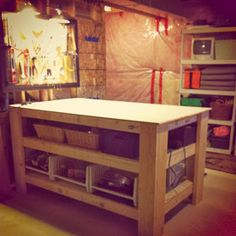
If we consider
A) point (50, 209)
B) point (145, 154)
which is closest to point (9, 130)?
point (50, 209)

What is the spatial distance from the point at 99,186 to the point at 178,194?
2.05 ft

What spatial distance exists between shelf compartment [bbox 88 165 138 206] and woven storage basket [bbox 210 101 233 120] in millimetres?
2180

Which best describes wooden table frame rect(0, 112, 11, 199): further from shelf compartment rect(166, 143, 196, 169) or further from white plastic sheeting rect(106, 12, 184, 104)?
white plastic sheeting rect(106, 12, 184, 104)

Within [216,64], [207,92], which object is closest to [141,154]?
[207,92]

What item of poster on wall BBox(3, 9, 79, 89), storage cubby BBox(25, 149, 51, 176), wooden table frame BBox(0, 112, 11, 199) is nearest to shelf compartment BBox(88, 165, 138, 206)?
storage cubby BBox(25, 149, 51, 176)

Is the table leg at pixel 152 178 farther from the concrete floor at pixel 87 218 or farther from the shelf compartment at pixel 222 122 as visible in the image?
the shelf compartment at pixel 222 122

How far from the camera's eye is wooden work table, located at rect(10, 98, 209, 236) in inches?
72.3

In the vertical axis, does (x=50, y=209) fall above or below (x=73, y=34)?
below

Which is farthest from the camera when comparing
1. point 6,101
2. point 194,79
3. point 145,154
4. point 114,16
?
point 114,16

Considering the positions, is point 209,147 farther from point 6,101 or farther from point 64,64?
point 6,101

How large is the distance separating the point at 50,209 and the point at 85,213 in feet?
1.02

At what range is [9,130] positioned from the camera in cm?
268

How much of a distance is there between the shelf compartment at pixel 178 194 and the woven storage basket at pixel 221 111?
5.95ft

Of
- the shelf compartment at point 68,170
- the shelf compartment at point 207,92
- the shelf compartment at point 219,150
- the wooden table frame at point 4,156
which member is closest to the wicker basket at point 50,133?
the shelf compartment at point 68,170
